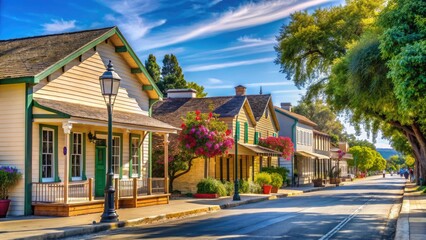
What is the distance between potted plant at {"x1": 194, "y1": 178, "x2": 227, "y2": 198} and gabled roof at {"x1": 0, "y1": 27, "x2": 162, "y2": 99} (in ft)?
23.2

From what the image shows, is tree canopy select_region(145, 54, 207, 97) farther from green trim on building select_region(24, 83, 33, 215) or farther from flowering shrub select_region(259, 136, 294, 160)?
green trim on building select_region(24, 83, 33, 215)

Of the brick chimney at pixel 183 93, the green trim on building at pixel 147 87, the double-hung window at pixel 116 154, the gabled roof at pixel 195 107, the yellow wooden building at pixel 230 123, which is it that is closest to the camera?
the double-hung window at pixel 116 154

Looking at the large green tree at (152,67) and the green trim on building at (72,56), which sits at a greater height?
the large green tree at (152,67)

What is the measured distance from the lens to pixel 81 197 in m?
20.6

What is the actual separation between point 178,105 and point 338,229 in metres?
23.7

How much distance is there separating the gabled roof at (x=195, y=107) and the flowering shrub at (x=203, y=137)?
6.24 meters

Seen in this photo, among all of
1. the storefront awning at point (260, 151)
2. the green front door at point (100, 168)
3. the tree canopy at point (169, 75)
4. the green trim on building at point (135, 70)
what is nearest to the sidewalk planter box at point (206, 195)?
the storefront awning at point (260, 151)

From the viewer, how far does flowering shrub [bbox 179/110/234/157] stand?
28.2m

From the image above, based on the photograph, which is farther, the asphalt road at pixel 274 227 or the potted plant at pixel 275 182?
the potted plant at pixel 275 182

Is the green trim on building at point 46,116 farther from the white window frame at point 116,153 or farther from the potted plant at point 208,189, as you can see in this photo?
the potted plant at point 208,189

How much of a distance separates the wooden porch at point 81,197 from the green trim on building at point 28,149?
0.78ft

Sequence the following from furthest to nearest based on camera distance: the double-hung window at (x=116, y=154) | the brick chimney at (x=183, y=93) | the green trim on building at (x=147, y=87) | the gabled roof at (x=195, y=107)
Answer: the brick chimney at (x=183, y=93) → the gabled roof at (x=195, y=107) → the green trim on building at (x=147, y=87) → the double-hung window at (x=116, y=154)

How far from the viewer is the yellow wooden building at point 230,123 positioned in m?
33.2

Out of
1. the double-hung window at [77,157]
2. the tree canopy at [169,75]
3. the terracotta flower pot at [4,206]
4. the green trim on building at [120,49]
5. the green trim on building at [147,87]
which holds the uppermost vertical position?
the tree canopy at [169,75]
